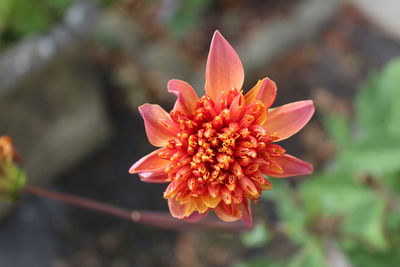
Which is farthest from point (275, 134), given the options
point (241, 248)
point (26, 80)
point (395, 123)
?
point (241, 248)

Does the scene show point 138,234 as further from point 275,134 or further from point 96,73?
point 275,134

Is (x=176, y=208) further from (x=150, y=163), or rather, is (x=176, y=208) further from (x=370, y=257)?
(x=370, y=257)

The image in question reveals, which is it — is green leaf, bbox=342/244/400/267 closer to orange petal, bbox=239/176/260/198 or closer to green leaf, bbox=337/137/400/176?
green leaf, bbox=337/137/400/176

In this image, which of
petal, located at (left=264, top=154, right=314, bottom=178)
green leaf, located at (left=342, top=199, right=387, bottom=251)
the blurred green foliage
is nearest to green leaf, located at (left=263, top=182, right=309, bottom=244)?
the blurred green foliage

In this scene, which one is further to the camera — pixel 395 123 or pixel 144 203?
pixel 144 203

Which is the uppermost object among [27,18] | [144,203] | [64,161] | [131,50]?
[27,18]

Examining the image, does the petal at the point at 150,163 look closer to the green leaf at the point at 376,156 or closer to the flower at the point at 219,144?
the flower at the point at 219,144
